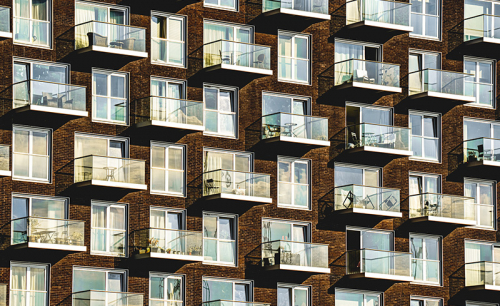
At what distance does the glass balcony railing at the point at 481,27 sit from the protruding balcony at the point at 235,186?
498 inches

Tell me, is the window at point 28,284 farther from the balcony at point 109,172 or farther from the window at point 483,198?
the window at point 483,198

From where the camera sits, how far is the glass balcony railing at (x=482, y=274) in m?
61.4

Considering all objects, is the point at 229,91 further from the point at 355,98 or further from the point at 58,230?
the point at 58,230

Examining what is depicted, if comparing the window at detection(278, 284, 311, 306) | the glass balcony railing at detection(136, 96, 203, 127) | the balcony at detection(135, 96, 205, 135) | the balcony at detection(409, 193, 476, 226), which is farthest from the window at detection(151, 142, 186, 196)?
the balcony at detection(409, 193, 476, 226)

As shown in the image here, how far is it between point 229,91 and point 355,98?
5.64 m

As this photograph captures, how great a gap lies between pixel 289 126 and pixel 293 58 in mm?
3187

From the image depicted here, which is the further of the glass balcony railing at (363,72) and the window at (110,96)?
the glass balcony railing at (363,72)

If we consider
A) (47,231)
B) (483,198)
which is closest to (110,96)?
(47,231)

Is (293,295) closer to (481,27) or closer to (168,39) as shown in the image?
(168,39)

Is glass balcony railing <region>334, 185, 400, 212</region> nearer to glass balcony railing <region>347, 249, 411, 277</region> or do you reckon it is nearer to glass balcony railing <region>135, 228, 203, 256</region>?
glass balcony railing <region>347, 249, 411, 277</region>

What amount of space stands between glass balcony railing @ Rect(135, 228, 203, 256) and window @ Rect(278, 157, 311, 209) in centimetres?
474

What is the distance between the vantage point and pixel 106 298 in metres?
53.8

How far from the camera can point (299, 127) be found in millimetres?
58906

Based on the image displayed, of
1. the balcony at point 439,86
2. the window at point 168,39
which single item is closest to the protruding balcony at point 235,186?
the window at point 168,39
